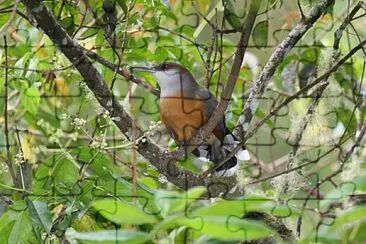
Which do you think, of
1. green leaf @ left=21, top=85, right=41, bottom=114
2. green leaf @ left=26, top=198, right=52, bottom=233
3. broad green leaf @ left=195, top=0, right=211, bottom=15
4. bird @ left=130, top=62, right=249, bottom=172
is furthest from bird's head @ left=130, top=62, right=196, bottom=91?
green leaf @ left=26, top=198, right=52, bottom=233

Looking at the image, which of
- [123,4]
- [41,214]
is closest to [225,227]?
[41,214]

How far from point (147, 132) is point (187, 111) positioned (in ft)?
1.71

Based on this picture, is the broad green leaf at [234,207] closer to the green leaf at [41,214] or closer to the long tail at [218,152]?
the green leaf at [41,214]

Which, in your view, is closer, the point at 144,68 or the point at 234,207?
the point at 234,207

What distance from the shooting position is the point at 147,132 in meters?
1.43

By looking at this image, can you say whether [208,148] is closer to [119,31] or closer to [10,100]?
[119,31]

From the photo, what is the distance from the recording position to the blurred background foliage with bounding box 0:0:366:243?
0.78 meters

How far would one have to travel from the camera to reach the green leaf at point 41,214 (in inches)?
50.7

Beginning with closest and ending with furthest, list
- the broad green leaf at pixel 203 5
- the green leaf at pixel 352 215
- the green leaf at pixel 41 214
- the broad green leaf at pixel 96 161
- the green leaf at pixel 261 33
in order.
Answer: the green leaf at pixel 352 215 → the green leaf at pixel 41 214 → the broad green leaf at pixel 96 161 → the green leaf at pixel 261 33 → the broad green leaf at pixel 203 5

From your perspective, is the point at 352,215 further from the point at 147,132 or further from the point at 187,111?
the point at 187,111

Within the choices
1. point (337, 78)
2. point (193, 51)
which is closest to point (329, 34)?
point (337, 78)

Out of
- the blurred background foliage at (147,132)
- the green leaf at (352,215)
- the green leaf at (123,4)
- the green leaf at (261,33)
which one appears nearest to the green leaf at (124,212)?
the blurred background foliage at (147,132)

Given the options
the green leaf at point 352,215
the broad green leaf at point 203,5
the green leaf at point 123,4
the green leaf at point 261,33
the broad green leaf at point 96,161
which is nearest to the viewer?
the green leaf at point 352,215

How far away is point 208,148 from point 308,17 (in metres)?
0.42
